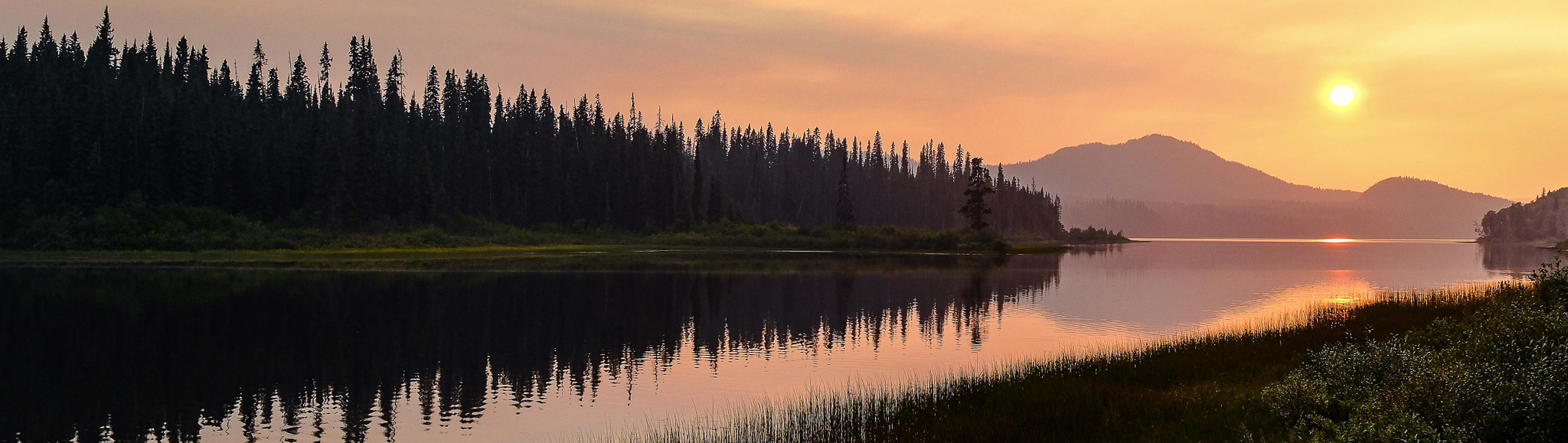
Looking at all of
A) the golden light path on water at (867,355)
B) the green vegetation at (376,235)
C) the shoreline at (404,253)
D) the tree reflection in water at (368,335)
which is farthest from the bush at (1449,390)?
the green vegetation at (376,235)

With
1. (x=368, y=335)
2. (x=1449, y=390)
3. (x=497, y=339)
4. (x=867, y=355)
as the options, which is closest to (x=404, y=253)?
(x=368, y=335)

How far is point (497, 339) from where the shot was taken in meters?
A: 33.9

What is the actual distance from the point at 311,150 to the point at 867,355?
9454 cm

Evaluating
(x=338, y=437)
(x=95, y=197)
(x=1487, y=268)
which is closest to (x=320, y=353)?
(x=338, y=437)

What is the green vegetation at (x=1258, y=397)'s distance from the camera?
11.4 metres

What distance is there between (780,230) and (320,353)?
10796 centimetres

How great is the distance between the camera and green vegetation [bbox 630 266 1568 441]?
11438 millimetres

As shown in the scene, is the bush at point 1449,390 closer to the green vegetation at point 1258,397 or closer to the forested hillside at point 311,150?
the green vegetation at point 1258,397

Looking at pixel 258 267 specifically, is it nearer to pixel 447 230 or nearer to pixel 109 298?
pixel 109 298

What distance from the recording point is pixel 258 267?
68.2 meters

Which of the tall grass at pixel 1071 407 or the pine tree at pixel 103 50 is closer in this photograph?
the tall grass at pixel 1071 407

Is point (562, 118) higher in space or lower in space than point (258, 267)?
higher

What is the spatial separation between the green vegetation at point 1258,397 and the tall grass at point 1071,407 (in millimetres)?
53

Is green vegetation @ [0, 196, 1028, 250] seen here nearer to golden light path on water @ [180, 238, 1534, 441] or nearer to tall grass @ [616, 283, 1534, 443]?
golden light path on water @ [180, 238, 1534, 441]
